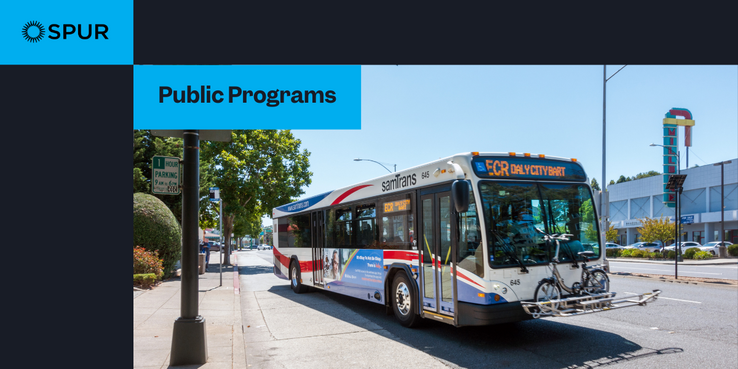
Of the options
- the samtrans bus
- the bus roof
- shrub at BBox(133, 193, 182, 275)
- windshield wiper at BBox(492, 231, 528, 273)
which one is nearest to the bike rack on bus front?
the samtrans bus

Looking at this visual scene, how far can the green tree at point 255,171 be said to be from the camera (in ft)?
95.3

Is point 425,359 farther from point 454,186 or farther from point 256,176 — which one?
point 256,176

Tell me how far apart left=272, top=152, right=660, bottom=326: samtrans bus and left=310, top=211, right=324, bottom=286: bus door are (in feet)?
12.5

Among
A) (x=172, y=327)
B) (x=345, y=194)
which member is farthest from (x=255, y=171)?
(x=172, y=327)

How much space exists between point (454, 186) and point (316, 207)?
741 cm

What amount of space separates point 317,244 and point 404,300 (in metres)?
5.07

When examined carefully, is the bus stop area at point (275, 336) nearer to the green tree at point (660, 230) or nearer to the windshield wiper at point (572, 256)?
the windshield wiper at point (572, 256)

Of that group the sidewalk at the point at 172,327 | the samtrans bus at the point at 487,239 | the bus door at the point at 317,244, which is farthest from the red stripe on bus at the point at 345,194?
the sidewalk at the point at 172,327

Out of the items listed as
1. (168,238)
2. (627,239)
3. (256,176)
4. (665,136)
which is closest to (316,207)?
(168,238)

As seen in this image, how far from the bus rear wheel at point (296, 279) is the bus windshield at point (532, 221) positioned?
9.24 metres

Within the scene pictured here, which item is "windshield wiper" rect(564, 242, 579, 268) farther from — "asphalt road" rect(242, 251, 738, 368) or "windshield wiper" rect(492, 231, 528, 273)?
"asphalt road" rect(242, 251, 738, 368)

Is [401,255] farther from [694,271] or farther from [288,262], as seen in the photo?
[694,271]

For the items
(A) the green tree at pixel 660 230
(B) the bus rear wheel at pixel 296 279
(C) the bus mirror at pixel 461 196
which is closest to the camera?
(C) the bus mirror at pixel 461 196

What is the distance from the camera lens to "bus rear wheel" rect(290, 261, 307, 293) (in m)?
15.6
